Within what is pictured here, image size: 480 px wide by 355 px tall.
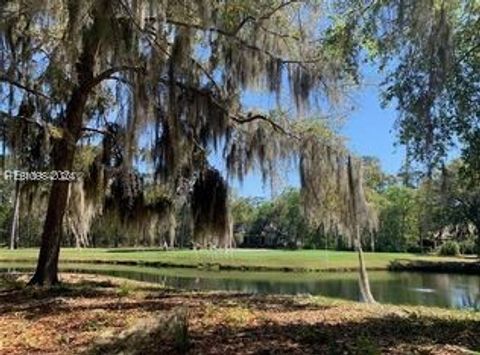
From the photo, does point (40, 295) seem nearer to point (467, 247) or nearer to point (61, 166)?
point (61, 166)

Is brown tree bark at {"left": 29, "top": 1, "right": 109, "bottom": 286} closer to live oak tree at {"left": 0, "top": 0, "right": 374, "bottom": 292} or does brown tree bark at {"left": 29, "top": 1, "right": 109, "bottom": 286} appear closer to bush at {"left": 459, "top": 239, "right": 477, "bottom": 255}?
live oak tree at {"left": 0, "top": 0, "right": 374, "bottom": 292}

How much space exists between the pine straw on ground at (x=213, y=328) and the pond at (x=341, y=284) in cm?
913

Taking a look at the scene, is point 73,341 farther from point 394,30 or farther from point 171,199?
point 171,199

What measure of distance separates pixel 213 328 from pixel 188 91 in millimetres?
4913

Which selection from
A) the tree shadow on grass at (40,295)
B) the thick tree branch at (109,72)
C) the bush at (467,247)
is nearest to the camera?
the tree shadow on grass at (40,295)

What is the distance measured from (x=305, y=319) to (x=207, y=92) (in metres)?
4.79

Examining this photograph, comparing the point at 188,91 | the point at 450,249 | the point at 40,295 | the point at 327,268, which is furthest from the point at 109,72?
the point at 450,249

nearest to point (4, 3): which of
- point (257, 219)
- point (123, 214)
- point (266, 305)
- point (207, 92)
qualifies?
point (207, 92)

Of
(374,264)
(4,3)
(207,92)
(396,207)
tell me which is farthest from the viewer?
(396,207)

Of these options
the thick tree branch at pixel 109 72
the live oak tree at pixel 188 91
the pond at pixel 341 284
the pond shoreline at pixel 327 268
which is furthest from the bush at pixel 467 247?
the thick tree branch at pixel 109 72

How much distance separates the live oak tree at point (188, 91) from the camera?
31.7 feet

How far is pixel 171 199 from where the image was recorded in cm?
1326

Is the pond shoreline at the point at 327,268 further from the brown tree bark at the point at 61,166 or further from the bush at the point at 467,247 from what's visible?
the brown tree bark at the point at 61,166

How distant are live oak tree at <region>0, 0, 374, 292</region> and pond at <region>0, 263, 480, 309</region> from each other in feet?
22.3
